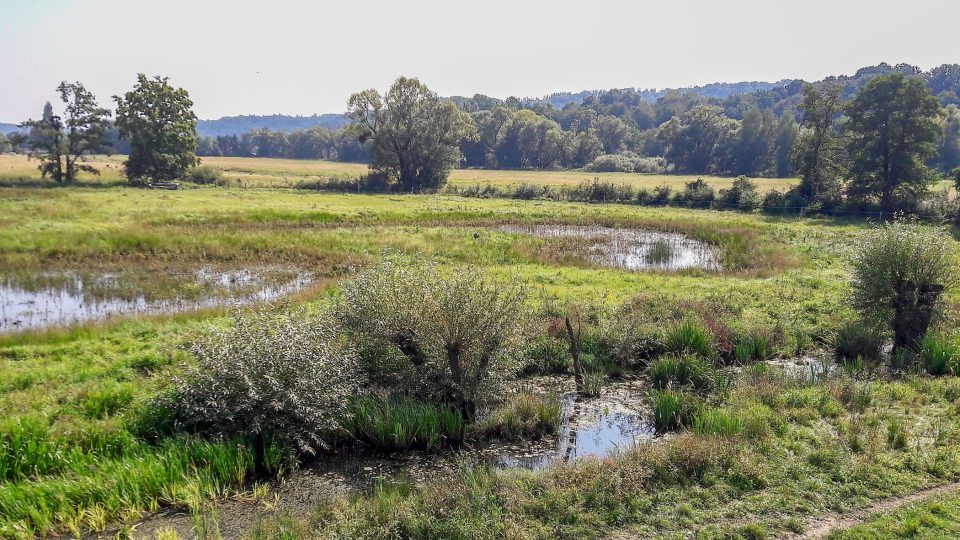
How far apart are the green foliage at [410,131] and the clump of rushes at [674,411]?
187 ft


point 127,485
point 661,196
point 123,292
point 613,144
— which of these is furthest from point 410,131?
point 613,144

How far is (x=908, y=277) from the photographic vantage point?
628 inches

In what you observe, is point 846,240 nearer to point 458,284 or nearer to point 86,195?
point 458,284

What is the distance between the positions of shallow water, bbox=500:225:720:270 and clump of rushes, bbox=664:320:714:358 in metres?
11.3

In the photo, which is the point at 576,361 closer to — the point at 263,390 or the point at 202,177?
the point at 263,390

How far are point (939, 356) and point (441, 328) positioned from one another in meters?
12.8

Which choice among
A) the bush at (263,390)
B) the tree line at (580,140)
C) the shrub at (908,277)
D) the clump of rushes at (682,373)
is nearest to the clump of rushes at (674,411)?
the clump of rushes at (682,373)

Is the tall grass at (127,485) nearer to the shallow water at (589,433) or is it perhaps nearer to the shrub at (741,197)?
the shallow water at (589,433)

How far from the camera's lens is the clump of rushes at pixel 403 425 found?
37.5ft

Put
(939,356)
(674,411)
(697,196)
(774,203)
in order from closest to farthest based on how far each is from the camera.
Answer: (674,411)
(939,356)
(774,203)
(697,196)

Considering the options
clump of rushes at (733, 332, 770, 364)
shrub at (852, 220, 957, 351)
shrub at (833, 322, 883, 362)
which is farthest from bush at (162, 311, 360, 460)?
shrub at (852, 220, 957, 351)

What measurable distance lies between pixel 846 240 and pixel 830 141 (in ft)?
70.7

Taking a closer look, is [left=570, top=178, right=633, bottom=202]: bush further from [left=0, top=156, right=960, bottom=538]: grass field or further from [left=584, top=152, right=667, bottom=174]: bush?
[left=584, top=152, right=667, bottom=174]: bush

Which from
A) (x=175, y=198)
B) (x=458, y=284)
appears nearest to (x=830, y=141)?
(x=458, y=284)
